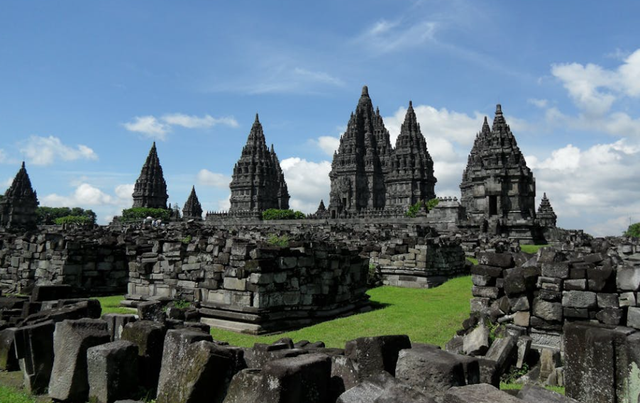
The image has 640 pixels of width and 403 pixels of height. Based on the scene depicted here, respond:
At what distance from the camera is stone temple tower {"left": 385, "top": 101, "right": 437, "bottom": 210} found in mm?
72750

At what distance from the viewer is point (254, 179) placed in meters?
80.9

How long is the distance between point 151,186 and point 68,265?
253ft

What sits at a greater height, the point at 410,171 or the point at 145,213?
the point at 410,171

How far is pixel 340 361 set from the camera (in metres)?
4.39

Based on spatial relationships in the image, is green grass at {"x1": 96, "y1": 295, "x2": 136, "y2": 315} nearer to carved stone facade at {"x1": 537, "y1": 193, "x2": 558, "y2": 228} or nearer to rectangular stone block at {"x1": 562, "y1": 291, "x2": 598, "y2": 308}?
rectangular stone block at {"x1": 562, "y1": 291, "x2": 598, "y2": 308}

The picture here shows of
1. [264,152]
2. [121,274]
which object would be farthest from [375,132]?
[121,274]

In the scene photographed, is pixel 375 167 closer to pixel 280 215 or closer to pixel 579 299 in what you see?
pixel 280 215

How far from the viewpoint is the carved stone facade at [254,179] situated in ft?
265

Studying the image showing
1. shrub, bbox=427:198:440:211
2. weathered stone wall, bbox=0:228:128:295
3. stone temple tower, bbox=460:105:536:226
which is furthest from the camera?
shrub, bbox=427:198:440:211

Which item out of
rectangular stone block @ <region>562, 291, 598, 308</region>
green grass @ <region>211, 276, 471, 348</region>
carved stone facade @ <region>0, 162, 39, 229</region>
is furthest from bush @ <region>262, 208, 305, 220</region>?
rectangular stone block @ <region>562, 291, 598, 308</region>

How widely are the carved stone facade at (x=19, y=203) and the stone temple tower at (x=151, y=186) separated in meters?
22.4

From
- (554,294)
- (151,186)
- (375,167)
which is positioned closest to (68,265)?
(554,294)

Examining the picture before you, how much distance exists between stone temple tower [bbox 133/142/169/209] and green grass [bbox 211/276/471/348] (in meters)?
80.8

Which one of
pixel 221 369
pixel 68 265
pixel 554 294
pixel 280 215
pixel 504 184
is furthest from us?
pixel 280 215
